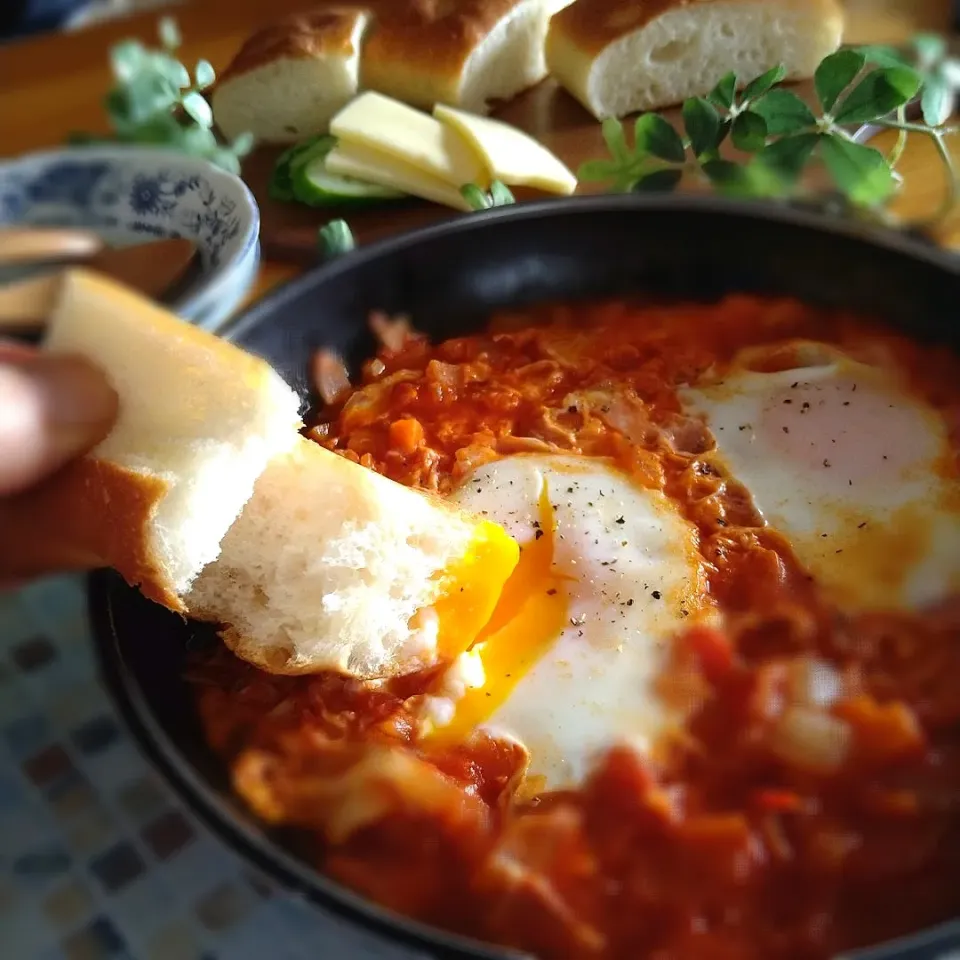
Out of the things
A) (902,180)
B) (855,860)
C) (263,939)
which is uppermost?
(902,180)

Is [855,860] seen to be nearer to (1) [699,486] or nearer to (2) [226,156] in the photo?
(1) [699,486]

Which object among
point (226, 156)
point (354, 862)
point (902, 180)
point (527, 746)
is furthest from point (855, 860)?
point (226, 156)

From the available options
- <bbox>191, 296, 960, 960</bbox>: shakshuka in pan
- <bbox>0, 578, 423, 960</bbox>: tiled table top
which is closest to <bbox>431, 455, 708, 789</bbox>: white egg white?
<bbox>191, 296, 960, 960</bbox>: shakshuka in pan

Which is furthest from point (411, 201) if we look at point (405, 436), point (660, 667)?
point (660, 667)

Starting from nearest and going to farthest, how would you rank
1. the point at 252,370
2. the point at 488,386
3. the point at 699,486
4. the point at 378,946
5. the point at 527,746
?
the point at 378,946, the point at 252,370, the point at 527,746, the point at 699,486, the point at 488,386

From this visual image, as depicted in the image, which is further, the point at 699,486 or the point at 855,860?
the point at 699,486

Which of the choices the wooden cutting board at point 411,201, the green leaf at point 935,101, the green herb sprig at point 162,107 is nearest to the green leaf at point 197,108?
the green herb sprig at point 162,107

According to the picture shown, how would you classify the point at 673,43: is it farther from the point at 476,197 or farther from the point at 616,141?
the point at 476,197

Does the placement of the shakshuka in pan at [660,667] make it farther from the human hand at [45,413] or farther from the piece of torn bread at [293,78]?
the piece of torn bread at [293,78]
